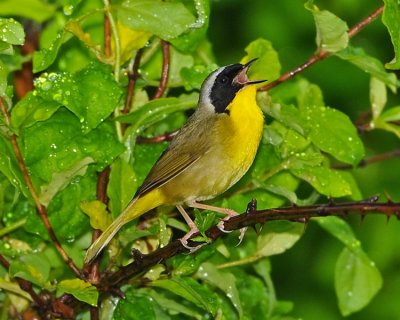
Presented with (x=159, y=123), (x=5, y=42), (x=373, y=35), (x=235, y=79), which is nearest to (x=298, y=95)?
(x=235, y=79)

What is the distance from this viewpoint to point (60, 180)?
4.50m

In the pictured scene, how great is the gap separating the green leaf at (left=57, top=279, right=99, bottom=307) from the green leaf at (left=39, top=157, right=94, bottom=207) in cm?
35

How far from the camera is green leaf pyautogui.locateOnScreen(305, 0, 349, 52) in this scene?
177 inches

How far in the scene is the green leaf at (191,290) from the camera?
4402mm

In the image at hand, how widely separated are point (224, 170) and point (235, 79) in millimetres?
418

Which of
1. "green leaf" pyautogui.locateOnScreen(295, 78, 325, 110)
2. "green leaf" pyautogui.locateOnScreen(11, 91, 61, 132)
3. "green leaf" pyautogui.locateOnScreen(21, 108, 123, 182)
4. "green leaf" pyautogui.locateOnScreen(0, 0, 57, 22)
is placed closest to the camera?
"green leaf" pyautogui.locateOnScreen(11, 91, 61, 132)

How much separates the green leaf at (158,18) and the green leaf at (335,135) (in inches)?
25.6

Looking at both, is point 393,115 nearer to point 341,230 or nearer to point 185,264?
point 341,230

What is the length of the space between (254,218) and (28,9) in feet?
6.43

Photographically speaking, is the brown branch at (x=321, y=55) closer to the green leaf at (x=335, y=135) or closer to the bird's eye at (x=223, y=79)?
the green leaf at (x=335, y=135)

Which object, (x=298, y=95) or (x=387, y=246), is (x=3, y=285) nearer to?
(x=298, y=95)

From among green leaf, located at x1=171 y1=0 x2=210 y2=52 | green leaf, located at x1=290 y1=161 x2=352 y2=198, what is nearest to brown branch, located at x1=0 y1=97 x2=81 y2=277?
green leaf, located at x1=171 y1=0 x2=210 y2=52

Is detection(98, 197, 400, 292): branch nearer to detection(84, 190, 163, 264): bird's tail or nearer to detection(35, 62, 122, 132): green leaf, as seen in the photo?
detection(84, 190, 163, 264): bird's tail

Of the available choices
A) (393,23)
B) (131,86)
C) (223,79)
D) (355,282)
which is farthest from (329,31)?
(355,282)
